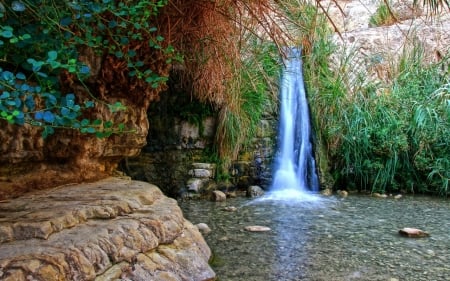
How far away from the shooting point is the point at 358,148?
14.7ft

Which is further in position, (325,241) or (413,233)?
(413,233)

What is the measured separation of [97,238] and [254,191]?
2828 millimetres

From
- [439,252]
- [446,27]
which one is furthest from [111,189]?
[446,27]

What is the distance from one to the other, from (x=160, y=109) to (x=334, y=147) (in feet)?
6.90

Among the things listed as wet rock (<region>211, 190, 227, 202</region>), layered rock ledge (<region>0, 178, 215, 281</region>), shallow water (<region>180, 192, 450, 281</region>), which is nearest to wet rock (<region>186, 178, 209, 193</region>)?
wet rock (<region>211, 190, 227, 202</region>)

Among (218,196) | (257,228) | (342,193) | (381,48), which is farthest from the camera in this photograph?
(381,48)

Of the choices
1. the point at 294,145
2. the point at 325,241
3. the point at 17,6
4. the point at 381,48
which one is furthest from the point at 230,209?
the point at 381,48

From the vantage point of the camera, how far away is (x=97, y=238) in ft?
4.36

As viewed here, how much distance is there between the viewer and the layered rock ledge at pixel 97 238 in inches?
45.3

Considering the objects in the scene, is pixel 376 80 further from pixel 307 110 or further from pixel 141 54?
pixel 141 54

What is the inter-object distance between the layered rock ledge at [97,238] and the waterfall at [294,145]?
2646 mm

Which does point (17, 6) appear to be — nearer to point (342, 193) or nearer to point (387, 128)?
point (342, 193)

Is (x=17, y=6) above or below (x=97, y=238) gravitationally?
above

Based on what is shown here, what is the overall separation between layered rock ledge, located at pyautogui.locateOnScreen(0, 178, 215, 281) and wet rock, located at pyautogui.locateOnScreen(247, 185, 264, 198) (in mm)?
2105
